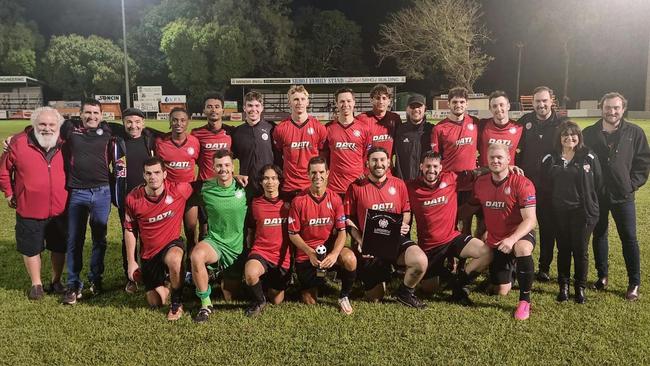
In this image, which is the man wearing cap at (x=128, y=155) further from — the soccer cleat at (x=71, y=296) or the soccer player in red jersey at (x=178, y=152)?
the soccer cleat at (x=71, y=296)

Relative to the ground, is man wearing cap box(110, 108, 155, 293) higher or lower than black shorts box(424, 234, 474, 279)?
higher

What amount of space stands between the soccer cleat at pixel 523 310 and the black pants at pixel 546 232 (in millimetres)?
1042

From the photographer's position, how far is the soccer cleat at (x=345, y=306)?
4418 mm

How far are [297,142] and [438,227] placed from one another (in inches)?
69.2

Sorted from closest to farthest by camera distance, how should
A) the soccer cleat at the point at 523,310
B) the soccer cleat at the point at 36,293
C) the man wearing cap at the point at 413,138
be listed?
the soccer cleat at the point at 523,310 → the soccer cleat at the point at 36,293 → the man wearing cap at the point at 413,138

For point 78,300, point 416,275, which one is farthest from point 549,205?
point 78,300

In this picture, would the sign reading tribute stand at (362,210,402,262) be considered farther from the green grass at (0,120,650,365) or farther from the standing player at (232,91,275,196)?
the standing player at (232,91,275,196)

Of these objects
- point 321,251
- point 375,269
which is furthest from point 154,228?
point 375,269

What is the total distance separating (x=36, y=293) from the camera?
15.9ft

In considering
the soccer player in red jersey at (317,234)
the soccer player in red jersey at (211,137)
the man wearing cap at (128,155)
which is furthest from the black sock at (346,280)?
the man wearing cap at (128,155)

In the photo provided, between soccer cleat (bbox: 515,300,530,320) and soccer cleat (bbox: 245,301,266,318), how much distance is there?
2220mm

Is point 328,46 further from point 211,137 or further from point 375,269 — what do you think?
point 375,269

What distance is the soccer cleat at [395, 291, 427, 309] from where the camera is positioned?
451 cm

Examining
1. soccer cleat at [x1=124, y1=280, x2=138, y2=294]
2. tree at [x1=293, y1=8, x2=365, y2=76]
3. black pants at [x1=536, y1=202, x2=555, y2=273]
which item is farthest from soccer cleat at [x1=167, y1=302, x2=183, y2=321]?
tree at [x1=293, y1=8, x2=365, y2=76]
